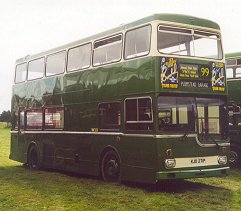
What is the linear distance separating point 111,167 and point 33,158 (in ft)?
19.0

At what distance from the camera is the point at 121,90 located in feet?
40.0

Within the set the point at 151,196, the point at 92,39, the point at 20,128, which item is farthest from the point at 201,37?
the point at 20,128

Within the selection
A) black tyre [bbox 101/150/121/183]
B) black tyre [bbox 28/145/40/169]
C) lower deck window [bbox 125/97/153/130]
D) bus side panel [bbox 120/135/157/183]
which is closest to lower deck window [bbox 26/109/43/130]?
black tyre [bbox 28/145/40/169]

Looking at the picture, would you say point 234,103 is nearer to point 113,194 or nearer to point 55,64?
point 55,64

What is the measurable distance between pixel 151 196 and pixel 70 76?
5624mm

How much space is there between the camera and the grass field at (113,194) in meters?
9.48

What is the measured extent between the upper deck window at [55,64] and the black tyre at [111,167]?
12.5 feet

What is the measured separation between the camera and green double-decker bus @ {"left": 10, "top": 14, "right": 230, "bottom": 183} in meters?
11.1

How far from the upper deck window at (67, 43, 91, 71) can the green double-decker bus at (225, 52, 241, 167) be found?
561cm

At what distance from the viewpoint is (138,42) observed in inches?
465

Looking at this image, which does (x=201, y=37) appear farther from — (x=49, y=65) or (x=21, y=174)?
(x=21, y=174)

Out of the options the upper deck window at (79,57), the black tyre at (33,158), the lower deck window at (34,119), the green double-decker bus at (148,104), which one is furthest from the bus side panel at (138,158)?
the black tyre at (33,158)

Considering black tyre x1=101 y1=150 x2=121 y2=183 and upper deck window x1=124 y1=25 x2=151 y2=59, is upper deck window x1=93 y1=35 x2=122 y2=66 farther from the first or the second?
black tyre x1=101 y1=150 x2=121 y2=183

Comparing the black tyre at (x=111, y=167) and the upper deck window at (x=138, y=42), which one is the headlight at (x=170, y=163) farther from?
the upper deck window at (x=138, y=42)
